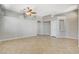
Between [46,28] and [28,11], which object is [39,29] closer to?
[46,28]

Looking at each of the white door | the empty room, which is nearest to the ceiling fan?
the empty room

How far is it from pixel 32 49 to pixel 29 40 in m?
0.16

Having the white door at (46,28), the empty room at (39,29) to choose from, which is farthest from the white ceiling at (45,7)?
the white door at (46,28)

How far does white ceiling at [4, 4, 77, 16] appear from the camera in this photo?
2.45 meters

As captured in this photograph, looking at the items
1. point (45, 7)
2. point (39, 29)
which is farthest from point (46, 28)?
point (45, 7)

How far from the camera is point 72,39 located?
8.06ft

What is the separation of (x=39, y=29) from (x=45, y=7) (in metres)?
0.38

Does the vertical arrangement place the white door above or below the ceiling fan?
below

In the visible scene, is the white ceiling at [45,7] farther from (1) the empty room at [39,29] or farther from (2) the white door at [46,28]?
(2) the white door at [46,28]

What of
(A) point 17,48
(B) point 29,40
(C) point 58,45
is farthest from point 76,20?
(A) point 17,48

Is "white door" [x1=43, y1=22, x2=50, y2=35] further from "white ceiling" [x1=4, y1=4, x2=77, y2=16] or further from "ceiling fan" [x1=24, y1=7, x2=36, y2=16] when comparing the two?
"ceiling fan" [x1=24, y1=7, x2=36, y2=16]

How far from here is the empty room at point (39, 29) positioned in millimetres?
2439

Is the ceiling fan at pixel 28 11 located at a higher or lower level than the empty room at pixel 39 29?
higher
